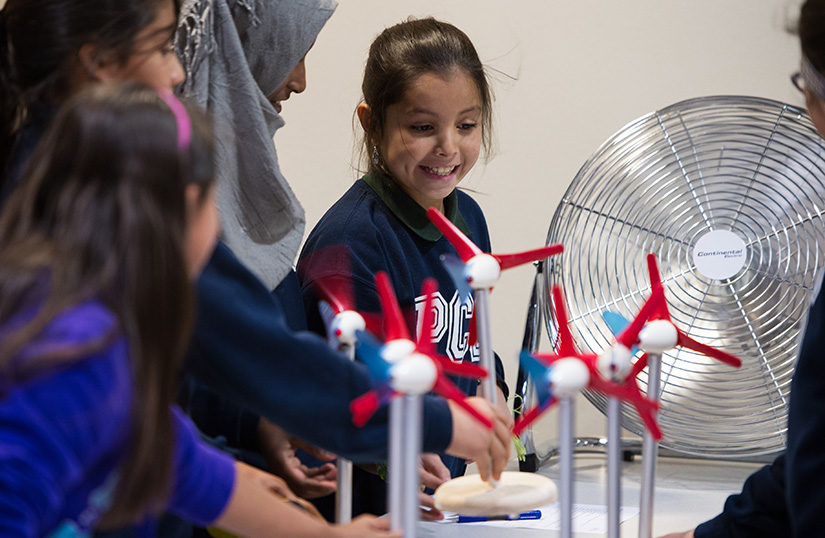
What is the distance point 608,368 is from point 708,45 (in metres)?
1.12

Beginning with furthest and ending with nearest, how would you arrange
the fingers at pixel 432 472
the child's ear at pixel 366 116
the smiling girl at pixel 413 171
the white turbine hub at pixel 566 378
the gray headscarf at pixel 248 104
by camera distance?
the child's ear at pixel 366 116, the smiling girl at pixel 413 171, the fingers at pixel 432 472, the gray headscarf at pixel 248 104, the white turbine hub at pixel 566 378

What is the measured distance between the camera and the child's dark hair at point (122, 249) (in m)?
0.50

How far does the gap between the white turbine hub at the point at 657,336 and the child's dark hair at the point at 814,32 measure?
0.73 ft

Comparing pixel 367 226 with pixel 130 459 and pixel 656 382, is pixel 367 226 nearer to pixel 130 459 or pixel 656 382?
pixel 656 382

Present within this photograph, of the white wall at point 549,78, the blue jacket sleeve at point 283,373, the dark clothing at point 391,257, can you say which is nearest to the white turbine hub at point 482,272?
the blue jacket sleeve at point 283,373

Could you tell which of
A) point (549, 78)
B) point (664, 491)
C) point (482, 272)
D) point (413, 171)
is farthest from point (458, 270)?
point (549, 78)

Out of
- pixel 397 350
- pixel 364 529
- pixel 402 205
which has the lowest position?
pixel 364 529

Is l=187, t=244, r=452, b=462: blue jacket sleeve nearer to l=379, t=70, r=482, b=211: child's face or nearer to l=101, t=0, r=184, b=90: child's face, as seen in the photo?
l=101, t=0, r=184, b=90: child's face

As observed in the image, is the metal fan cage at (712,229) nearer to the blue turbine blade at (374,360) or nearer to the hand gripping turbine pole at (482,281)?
the hand gripping turbine pole at (482,281)

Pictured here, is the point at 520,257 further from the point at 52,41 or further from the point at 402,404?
the point at 52,41

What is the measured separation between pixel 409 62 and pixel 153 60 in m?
0.46

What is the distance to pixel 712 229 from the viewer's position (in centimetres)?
108

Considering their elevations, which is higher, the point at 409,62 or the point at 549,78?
the point at 549,78

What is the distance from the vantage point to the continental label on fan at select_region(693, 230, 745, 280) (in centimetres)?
107
